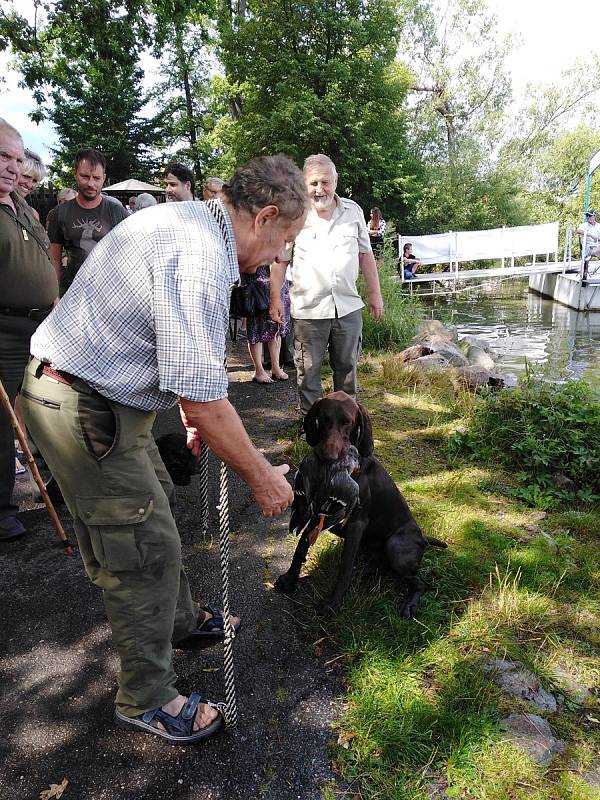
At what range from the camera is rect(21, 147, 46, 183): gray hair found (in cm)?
411

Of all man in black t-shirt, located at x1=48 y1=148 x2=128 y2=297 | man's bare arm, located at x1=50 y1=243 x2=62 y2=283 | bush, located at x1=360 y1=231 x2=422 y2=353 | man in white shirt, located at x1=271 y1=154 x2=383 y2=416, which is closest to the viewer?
man in white shirt, located at x1=271 y1=154 x2=383 y2=416

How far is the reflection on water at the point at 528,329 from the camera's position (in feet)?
34.2

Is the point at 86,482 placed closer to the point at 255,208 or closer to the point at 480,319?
the point at 255,208

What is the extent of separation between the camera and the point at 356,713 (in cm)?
223

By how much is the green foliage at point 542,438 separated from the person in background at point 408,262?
45.3ft

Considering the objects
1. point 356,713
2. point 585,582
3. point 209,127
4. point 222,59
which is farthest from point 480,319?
point 209,127

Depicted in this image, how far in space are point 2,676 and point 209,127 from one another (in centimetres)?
3233

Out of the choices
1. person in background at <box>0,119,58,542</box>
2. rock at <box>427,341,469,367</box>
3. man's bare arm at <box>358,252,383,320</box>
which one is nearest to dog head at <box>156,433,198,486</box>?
person in background at <box>0,119,58,542</box>

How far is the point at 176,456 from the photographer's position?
2820mm

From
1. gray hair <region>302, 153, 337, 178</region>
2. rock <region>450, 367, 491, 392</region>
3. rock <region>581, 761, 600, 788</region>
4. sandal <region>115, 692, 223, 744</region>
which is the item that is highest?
gray hair <region>302, 153, 337, 178</region>

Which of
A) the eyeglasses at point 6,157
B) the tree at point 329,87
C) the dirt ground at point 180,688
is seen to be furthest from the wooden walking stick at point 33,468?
the tree at point 329,87

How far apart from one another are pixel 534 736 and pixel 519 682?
0.29 m

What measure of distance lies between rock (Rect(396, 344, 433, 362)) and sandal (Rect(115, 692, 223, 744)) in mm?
5931

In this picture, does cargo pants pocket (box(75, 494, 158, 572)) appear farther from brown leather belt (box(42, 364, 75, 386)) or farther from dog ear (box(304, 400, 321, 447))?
dog ear (box(304, 400, 321, 447))
